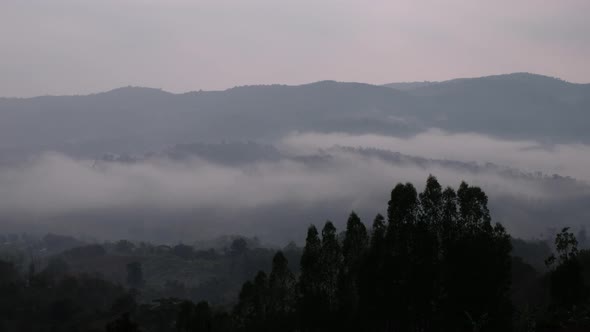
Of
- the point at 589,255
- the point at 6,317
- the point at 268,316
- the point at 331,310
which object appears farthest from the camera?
the point at 6,317

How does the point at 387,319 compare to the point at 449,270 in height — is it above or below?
below

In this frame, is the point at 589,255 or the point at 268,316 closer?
the point at 268,316

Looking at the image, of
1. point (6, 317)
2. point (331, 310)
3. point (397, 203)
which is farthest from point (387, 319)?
point (6, 317)

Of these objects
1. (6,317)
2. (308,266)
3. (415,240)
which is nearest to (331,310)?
→ (308,266)

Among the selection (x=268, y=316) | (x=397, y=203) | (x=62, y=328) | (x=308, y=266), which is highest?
(x=397, y=203)

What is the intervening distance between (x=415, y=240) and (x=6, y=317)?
500ft

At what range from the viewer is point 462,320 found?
230 feet

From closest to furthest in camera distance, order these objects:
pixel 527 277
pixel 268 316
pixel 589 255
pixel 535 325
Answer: pixel 535 325
pixel 268 316
pixel 589 255
pixel 527 277

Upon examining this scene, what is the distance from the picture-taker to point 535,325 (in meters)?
69.1

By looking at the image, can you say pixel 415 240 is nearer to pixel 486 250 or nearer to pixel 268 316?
pixel 486 250

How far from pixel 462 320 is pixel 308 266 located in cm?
2147

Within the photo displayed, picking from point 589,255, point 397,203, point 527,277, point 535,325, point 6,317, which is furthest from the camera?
point 6,317

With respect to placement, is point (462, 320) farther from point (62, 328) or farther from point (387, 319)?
point (62, 328)

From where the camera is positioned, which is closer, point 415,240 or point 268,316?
point 415,240
